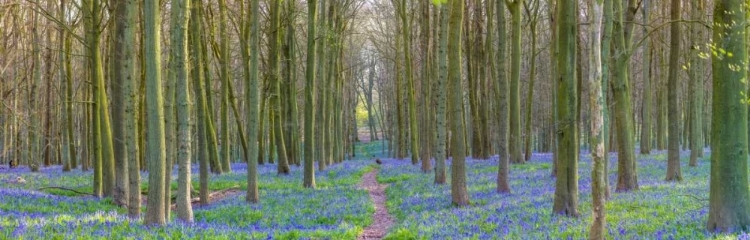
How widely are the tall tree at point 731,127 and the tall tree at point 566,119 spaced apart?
2777 mm

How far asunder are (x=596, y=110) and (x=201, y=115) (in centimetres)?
1130

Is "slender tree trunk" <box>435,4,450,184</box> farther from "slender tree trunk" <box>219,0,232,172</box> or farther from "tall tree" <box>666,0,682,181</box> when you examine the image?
"slender tree trunk" <box>219,0,232,172</box>

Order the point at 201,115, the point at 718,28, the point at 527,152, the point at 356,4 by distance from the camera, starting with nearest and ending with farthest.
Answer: the point at 718,28
the point at 201,115
the point at 527,152
the point at 356,4

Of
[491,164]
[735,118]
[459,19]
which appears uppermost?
[459,19]

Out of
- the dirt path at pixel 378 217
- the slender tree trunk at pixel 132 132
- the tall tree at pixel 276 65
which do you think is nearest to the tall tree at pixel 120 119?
the slender tree trunk at pixel 132 132

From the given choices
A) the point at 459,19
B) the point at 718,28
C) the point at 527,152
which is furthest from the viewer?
the point at 527,152

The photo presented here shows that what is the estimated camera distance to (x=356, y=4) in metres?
35.1

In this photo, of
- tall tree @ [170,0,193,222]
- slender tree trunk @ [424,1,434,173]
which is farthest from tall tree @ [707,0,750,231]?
slender tree trunk @ [424,1,434,173]

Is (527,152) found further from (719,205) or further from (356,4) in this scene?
(719,205)

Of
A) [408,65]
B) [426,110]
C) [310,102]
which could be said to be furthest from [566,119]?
[408,65]

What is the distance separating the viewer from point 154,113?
9258mm

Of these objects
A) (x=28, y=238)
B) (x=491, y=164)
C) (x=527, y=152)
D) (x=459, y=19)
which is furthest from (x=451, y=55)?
(x=527, y=152)

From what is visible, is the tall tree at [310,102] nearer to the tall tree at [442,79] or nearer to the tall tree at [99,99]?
the tall tree at [442,79]

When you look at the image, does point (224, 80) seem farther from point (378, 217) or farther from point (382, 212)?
point (378, 217)
